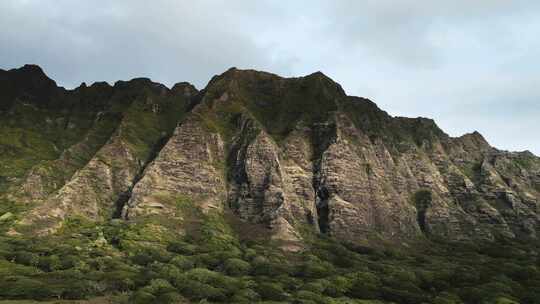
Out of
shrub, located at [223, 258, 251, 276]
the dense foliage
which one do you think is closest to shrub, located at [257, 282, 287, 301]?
the dense foliage

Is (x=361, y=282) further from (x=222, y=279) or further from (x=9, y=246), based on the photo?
(x=9, y=246)

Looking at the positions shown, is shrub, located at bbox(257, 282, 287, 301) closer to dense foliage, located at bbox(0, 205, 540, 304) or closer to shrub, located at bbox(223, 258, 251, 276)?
dense foliage, located at bbox(0, 205, 540, 304)

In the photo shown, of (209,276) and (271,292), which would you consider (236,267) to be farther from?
(271,292)

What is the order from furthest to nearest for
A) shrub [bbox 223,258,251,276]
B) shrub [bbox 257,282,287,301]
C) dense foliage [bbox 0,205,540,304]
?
shrub [bbox 223,258,251,276] < shrub [bbox 257,282,287,301] < dense foliage [bbox 0,205,540,304]

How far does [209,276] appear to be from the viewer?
524 feet

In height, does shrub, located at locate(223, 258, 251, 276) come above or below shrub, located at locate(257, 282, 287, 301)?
above

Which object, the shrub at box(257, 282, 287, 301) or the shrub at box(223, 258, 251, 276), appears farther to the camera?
the shrub at box(223, 258, 251, 276)

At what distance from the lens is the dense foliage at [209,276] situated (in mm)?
140875

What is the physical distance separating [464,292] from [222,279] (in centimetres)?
7540

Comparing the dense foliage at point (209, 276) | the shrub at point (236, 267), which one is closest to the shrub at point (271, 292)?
the dense foliage at point (209, 276)

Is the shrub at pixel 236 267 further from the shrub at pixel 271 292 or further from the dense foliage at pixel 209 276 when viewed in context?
the shrub at pixel 271 292

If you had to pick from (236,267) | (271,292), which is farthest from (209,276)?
(271,292)

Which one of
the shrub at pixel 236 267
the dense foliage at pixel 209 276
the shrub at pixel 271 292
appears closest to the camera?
the dense foliage at pixel 209 276

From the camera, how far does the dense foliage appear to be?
14088 cm
